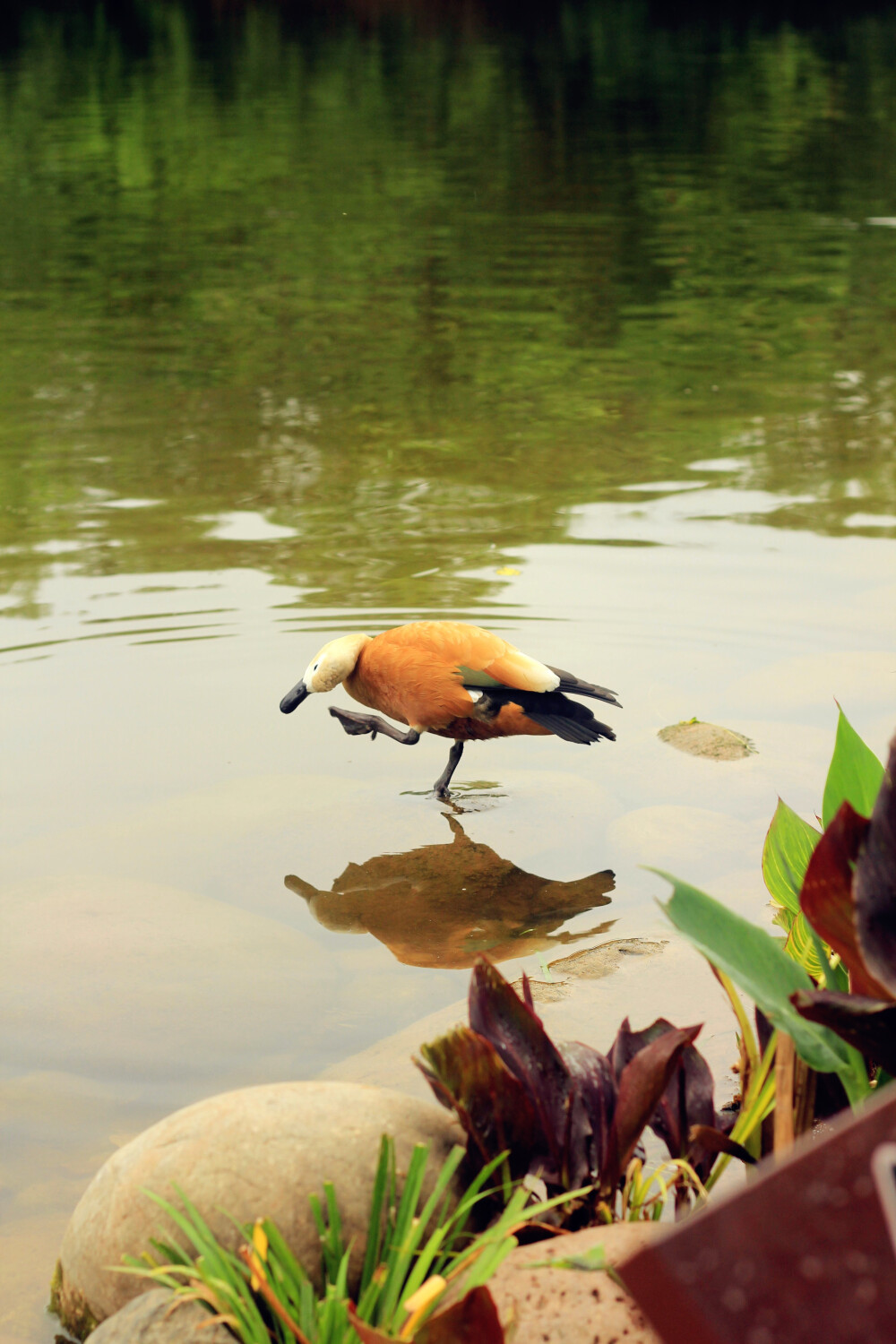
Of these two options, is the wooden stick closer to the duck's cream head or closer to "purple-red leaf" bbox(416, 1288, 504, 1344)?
"purple-red leaf" bbox(416, 1288, 504, 1344)

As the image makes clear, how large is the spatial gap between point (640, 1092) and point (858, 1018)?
1.41 feet

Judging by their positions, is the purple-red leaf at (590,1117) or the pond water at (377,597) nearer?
the purple-red leaf at (590,1117)

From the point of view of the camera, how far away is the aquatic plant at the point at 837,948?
197 cm

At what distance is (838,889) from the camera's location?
2098 millimetres

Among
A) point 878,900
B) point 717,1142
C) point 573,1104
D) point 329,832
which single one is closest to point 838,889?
point 878,900

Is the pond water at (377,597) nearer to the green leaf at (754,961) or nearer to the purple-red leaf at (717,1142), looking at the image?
the purple-red leaf at (717,1142)

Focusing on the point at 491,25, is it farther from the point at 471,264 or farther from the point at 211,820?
the point at 211,820

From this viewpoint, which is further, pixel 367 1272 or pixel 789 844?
pixel 789 844

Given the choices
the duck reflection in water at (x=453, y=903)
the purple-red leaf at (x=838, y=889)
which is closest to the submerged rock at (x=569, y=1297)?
the purple-red leaf at (x=838, y=889)

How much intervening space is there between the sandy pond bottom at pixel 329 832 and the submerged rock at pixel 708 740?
0.15ft

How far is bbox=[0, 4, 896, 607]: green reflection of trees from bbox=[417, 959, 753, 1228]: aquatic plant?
358cm

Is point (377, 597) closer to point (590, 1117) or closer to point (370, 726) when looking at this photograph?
point (370, 726)

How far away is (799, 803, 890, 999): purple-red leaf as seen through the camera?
205 cm

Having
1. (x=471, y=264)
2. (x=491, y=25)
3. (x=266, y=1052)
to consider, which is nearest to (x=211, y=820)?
(x=266, y=1052)
